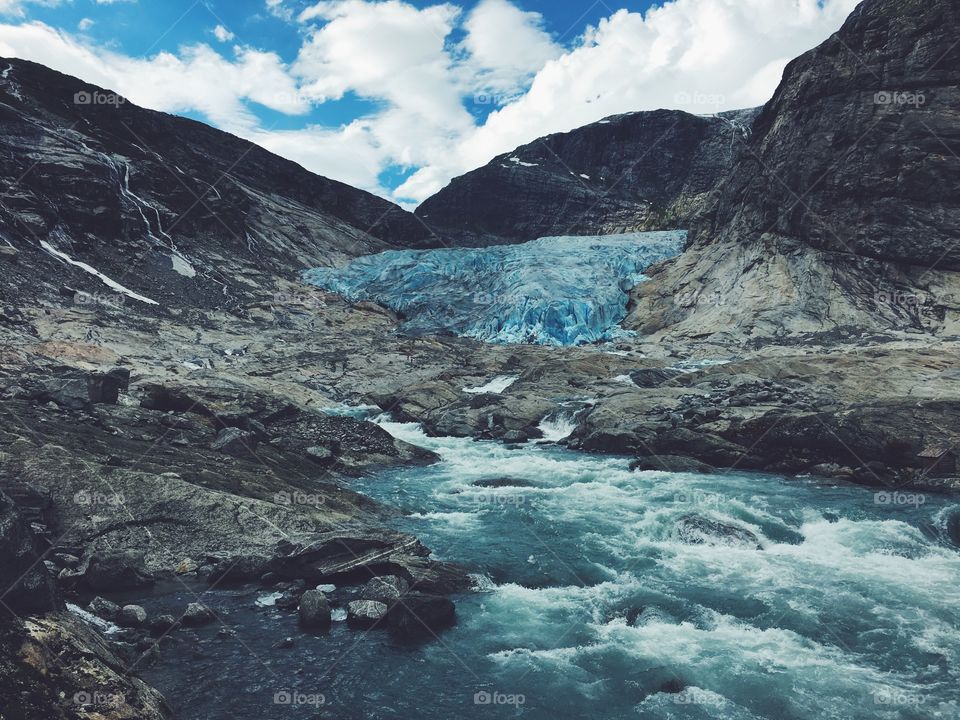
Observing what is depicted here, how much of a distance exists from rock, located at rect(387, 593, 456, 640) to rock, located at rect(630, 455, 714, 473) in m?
9.64

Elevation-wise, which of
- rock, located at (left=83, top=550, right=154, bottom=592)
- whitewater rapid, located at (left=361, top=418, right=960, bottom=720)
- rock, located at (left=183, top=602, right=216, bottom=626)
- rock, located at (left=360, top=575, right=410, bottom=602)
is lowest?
whitewater rapid, located at (left=361, top=418, right=960, bottom=720)

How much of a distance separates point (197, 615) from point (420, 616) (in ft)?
9.89

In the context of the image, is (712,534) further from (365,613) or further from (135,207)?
(135,207)

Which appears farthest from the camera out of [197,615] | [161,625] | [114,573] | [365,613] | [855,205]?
[855,205]

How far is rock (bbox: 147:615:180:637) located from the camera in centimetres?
791

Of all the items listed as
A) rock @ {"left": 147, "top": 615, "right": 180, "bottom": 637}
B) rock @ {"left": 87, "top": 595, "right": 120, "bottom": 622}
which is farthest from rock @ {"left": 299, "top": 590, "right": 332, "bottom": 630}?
rock @ {"left": 87, "top": 595, "right": 120, "bottom": 622}

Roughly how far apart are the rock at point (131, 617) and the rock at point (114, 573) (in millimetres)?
874

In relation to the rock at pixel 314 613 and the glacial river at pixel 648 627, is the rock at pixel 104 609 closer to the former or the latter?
the glacial river at pixel 648 627

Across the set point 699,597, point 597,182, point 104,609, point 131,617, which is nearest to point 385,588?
point 131,617

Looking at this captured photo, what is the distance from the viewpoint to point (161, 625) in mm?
7949

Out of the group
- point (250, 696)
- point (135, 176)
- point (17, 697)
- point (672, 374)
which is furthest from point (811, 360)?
point (135, 176)

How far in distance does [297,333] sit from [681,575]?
30275 millimetres

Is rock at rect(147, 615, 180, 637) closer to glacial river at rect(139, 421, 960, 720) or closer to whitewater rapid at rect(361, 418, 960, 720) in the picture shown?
glacial river at rect(139, 421, 960, 720)

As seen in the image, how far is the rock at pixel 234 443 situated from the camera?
1466 centimetres
